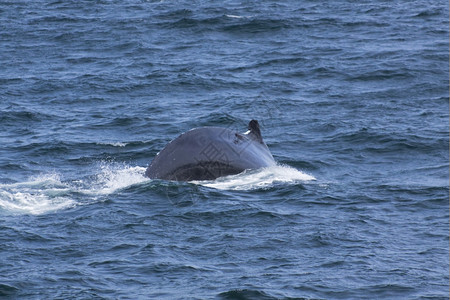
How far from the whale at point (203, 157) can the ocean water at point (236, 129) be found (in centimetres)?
38

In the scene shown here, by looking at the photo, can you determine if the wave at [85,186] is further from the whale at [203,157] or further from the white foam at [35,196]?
the whale at [203,157]

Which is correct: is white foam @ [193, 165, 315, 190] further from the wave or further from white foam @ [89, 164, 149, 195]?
white foam @ [89, 164, 149, 195]

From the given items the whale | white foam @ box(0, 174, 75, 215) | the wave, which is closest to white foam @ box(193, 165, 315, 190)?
the wave

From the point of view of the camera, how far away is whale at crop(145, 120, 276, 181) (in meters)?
20.8

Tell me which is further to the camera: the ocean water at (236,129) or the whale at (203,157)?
the whale at (203,157)

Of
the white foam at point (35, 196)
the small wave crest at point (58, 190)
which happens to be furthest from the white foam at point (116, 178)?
the white foam at point (35, 196)

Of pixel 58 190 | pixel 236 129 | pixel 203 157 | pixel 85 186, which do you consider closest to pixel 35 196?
pixel 58 190

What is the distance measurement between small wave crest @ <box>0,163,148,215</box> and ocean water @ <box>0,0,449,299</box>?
0.24 ft

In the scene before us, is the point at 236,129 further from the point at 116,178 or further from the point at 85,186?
the point at 85,186

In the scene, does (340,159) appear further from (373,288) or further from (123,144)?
(373,288)

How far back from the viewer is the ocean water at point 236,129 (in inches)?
678

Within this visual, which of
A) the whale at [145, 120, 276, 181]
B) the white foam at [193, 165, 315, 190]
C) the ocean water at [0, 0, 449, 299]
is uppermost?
the whale at [145, 120, 276, 181]

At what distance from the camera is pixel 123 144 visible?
28297 mm

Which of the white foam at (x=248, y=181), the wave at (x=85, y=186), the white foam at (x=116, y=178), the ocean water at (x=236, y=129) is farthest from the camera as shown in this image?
the white foam at (x=116, y=178)
